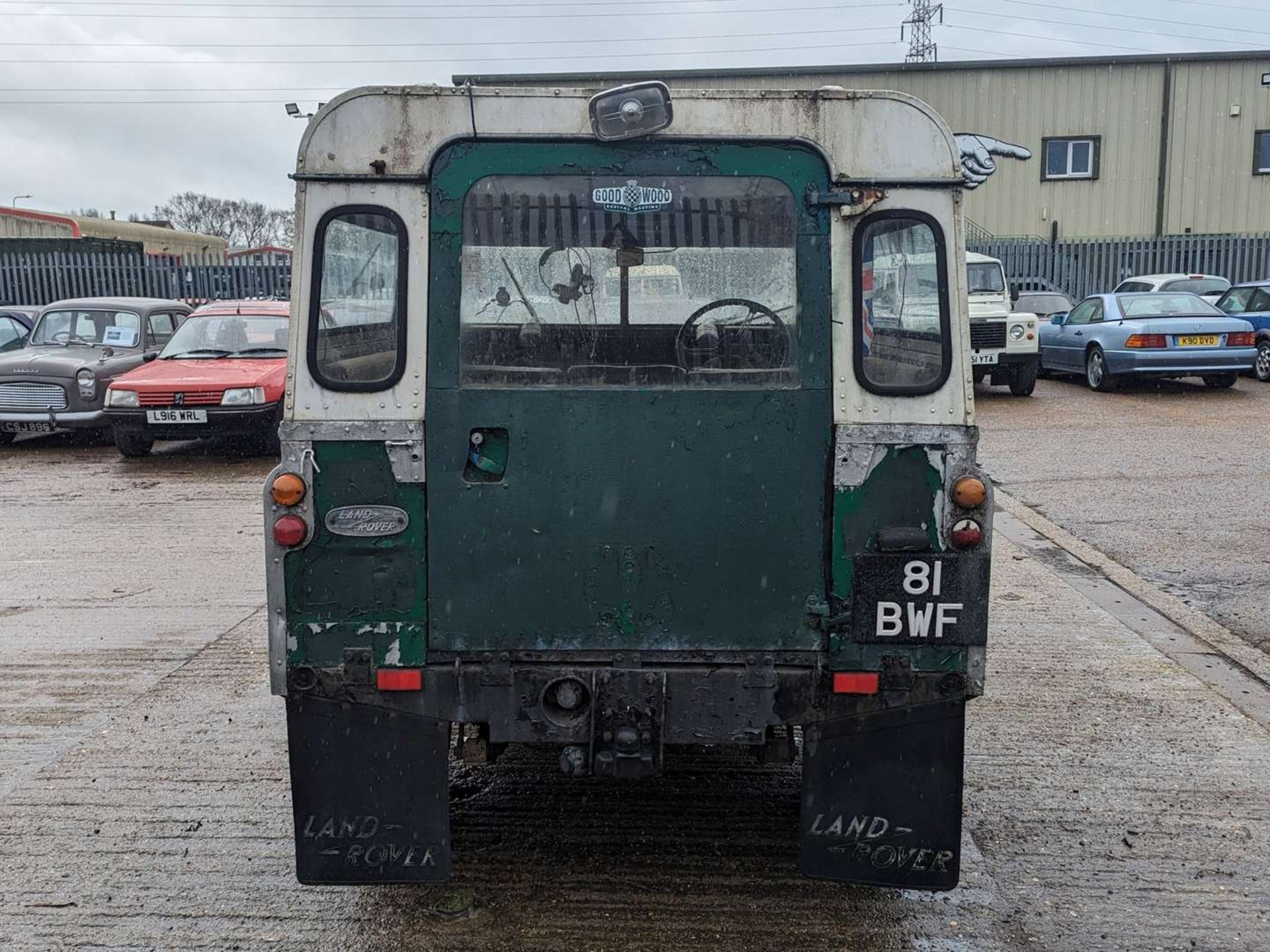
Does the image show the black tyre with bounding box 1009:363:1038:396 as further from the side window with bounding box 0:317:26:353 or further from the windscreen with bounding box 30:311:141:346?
the side window with bounding box 0:317:26:353

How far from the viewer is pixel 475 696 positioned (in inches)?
148

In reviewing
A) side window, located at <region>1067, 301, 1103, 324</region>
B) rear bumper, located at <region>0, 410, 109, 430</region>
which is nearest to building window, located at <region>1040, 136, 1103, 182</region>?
side window, located at <region>1067, 301, 1103, 324</region>

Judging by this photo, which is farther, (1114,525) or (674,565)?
(1114,525)

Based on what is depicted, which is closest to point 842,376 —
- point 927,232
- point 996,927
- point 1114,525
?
point 927,232

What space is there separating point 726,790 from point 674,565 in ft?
5.22

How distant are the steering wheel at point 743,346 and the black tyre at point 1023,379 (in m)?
15.2

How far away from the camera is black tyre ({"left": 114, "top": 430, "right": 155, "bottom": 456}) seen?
45.2 feet

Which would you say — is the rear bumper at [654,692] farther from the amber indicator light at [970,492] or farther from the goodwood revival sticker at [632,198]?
the goodwood revival sticker at [632,198]

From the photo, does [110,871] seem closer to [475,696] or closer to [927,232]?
[475,696]

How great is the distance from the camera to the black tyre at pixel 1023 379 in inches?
710

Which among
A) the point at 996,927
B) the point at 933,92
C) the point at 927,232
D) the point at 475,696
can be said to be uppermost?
the point at 933,92

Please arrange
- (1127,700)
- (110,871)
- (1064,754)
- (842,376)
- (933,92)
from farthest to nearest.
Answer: (933,92) → (1127,700) → (1064,754) → (110,871) → (842,376)

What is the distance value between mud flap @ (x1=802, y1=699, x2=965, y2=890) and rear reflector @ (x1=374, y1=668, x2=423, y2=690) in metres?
1.21

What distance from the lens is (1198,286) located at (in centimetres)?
2209
